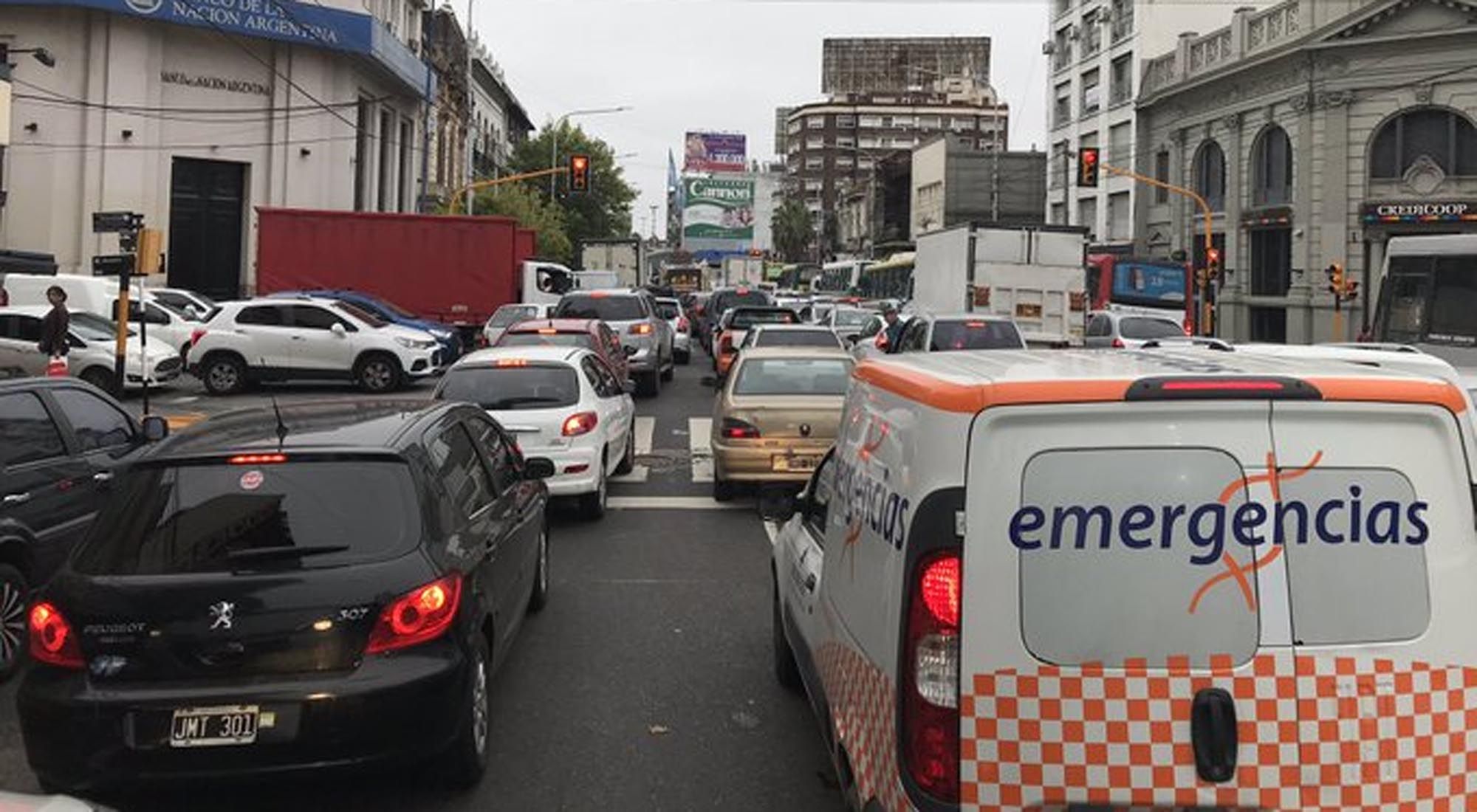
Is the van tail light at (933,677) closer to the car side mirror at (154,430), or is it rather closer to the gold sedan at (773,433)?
the car side mirror at (154,430)

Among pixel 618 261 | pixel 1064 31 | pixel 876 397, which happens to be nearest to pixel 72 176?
pixel 618 261

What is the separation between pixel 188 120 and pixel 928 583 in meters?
40.3

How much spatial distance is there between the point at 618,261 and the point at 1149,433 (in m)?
45.0

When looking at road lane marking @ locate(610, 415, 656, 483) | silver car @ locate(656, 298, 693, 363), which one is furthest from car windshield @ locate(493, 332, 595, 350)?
silver car @ locate(656, 298, 693, 363)

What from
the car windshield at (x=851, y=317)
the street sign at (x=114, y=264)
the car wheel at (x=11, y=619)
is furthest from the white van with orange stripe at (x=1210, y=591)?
the car windshield at (x=851, y=317)

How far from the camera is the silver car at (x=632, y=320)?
20797mm

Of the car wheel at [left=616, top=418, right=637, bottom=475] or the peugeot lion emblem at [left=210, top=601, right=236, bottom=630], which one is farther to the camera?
the car wheel at [left=616, top=418, right=637, bottom=475]

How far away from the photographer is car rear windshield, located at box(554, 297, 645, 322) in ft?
70.0

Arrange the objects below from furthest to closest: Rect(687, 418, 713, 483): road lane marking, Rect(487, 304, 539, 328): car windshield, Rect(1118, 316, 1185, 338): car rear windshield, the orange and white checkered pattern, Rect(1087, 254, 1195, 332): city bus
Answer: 1. Rect(1087, 254, 1195, 332): city bus
2. Rect(1118, 316, 1185, 338): car rear windshield
3. Rect(487, 304, 539, 328): car windshield
4. Rect(687, 418, 713, 483): road lane marking
5. the orange and white checkered pattern

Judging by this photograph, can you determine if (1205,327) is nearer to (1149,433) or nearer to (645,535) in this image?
(645,535)

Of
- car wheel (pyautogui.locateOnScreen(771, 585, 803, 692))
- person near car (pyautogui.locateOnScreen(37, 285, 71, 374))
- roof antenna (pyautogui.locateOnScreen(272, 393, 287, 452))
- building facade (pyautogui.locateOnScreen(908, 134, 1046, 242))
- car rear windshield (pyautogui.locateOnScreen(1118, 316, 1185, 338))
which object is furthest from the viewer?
building facade (pyautogui.locateOnScreen(908, 134, 1046, 242))

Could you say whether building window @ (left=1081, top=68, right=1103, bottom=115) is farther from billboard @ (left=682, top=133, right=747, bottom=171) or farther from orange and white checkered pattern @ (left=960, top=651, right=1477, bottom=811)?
orange and white checkered pattern @ (left=960, top=651, right=1477, bottom=811)

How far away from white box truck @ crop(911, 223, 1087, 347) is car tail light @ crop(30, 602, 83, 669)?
2255cm

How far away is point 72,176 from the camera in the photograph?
3581 cm
